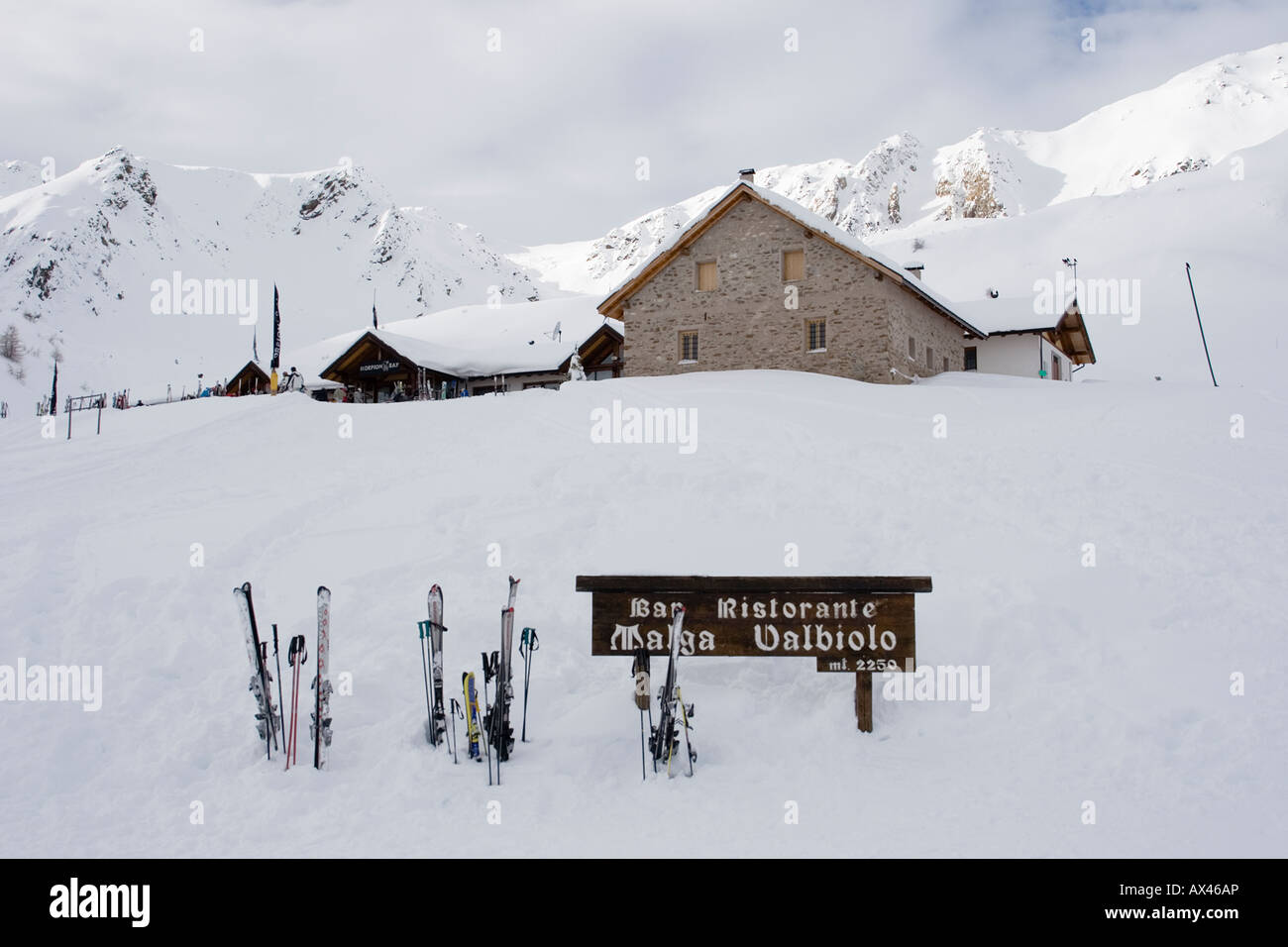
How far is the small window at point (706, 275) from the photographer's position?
28109 millimetres

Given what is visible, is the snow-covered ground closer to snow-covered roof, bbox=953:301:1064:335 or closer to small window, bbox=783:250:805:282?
small window, bbox=783:250:805:282

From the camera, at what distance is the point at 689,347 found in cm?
2848

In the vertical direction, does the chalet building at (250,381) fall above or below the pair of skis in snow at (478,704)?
above

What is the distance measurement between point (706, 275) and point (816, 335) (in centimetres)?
393

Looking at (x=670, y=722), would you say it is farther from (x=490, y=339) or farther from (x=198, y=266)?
(x=198, y=266)

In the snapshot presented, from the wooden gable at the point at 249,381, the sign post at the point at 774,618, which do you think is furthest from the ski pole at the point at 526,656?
the wooden gable at the point at 249,381

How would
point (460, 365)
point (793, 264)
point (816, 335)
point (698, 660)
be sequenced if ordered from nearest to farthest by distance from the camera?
point (698, 660)
point (816, 335)
point (793, 264)
point (460, 365)

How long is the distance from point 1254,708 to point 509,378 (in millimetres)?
35223

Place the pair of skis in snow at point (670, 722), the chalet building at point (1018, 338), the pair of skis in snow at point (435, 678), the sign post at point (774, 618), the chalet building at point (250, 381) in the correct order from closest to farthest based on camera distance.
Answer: the pair of skis in snow at point (670, 722) → the pair of skis in snow at point (435, 678) → the sign post at point (774, 618) → the chalet building at point (1018, 338) → the chalet building at point (250, 381)

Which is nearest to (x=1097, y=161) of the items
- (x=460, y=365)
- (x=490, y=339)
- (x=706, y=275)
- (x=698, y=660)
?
(x=490, y=339)

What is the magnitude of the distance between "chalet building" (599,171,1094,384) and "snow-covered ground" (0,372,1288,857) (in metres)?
10.8

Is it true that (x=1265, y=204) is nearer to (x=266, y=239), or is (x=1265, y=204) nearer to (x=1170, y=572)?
(x=1170, y=572)

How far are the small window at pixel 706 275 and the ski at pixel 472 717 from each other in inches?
889

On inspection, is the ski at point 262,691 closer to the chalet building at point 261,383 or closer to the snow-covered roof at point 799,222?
the snow-covered roof at point 799,222
